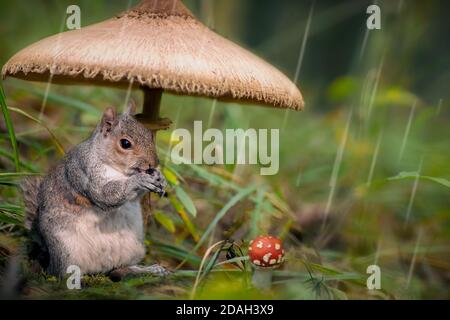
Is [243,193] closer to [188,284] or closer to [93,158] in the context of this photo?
[188,284]

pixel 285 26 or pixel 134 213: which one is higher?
pixel 285 26

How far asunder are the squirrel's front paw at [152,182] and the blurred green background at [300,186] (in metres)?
0.46

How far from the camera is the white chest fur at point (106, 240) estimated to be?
9.71 ft

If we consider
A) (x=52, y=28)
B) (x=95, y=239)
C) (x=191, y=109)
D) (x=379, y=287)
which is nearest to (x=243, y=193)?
(x=379, y=287)

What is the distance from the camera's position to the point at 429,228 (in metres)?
5.34

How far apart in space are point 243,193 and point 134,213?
1.11 m

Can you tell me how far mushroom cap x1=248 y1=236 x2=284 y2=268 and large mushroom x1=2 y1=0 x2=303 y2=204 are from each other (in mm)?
703

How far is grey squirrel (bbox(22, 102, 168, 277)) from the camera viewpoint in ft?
9.50

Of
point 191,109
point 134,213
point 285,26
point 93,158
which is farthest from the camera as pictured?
point 285,26

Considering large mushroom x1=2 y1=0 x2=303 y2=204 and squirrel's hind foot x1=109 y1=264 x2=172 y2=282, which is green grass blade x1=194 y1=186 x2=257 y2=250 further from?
large mushroom x1=2 y1=0 x2=303 y2=204

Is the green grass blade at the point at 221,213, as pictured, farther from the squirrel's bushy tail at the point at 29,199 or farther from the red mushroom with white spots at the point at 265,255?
the squirrel's bushy tail at the point at 29,199

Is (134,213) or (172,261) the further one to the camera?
(172,261)

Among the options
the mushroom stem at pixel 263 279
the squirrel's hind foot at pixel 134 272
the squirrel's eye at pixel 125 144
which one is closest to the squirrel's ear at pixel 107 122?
the squirrel's eye at pixel 125 144

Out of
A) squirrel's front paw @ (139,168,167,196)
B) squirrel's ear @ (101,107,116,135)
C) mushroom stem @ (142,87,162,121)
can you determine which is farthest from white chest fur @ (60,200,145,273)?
mushroom stem @ (142,87,162,121)
